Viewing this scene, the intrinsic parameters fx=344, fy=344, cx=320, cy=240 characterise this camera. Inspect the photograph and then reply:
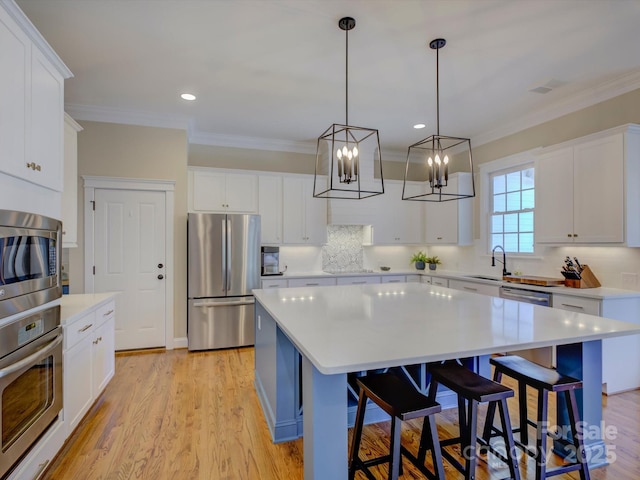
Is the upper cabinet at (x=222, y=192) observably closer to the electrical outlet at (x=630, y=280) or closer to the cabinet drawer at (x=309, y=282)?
the cabinet drawer at (x=309, y=282)

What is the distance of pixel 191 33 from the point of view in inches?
99.7

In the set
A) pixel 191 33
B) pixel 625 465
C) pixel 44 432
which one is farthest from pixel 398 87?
pixel 44 432

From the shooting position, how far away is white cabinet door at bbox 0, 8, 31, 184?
1654 mm

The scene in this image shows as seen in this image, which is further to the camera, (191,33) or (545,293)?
(545,293)

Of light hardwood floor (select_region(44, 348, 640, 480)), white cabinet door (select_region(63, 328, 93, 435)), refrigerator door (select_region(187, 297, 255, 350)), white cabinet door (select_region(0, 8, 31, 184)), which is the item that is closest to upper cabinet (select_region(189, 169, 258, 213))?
refrigerator door (select_region(187, 297, 255, 350))

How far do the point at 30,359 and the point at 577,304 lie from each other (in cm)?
400

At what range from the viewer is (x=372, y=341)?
5.14 feet

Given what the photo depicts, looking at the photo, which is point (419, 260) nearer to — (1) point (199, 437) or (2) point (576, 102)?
(2) point (576, 102)

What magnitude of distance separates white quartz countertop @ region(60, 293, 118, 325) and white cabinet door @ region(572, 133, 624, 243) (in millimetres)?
4326

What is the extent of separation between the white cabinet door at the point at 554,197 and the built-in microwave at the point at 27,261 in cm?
432

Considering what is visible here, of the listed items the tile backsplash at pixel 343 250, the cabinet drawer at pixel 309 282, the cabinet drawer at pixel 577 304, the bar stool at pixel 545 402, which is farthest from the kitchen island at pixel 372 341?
the tile backsplash at pixel 343 250

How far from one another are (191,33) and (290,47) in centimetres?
74

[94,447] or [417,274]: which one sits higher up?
[417,274]

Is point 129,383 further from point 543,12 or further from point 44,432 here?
point 543,12
